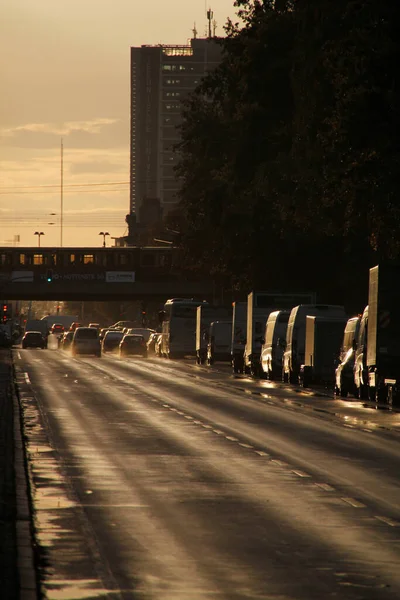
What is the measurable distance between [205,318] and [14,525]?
66.5 meters

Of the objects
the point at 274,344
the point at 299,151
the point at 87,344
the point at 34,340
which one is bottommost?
the point at 34,340

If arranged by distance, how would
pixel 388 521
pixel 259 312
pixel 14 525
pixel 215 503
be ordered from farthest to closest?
pixel 259 312, pixel 215 503, pixel 388 521, pixel 14 525

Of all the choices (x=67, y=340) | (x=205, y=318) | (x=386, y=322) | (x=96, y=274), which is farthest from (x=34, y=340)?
(x=386, y=322)

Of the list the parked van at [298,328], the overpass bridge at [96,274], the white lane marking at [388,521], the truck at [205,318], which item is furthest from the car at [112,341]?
the white lane marking at [388,521]

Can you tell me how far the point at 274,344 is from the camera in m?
53.8

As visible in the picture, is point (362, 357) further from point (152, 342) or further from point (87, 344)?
point (152, 342)

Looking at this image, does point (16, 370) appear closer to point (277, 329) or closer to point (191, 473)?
point (277, 329)

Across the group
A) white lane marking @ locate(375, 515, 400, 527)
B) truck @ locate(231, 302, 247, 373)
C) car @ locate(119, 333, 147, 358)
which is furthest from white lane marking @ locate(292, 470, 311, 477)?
car @ locate(119, 333, 147, 358)

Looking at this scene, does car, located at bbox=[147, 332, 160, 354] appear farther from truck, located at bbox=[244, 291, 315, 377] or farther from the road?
the road

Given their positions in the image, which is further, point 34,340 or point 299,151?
point 34,340

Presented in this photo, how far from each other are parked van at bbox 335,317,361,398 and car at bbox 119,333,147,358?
169 feet

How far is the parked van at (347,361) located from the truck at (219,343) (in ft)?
110

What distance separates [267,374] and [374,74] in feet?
63.8

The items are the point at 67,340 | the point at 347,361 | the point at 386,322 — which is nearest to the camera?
the point at 386,322
